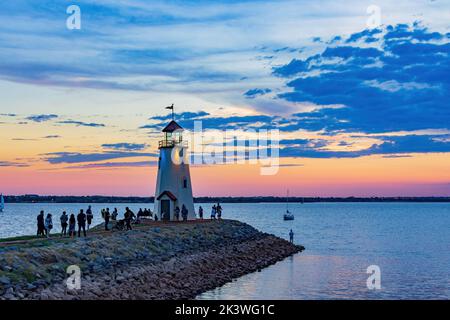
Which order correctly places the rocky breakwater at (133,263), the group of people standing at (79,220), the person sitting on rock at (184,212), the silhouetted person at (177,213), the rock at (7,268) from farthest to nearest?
the person sitting on rock at (184,212) → the silhouetted person at (177,213) → the group of people standing at (79,220) → the rocky breakwater at (133,263) → the rock at (7,268)

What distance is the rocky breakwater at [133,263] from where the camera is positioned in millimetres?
25434

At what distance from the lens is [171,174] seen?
5447cm

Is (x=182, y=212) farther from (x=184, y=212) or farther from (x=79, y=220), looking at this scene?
(x=79, y=220)

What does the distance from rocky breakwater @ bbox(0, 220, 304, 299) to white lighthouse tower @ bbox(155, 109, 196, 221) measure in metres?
Result: 4.12

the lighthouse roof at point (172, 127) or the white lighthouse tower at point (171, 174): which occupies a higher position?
the lighthouse roof at point (172, 127)

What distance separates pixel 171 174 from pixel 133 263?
21.4 meters

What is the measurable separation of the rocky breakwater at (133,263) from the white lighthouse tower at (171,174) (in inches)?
162

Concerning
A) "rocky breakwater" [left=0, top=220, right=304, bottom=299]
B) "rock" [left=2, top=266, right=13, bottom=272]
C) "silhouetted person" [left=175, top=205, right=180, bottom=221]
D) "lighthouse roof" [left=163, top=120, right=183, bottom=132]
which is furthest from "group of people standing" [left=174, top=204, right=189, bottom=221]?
"rock" [left=2, top=266, right=13, bottom=272]

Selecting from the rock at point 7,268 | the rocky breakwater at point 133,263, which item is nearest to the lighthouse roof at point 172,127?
the rocky breakwater at point 133,263

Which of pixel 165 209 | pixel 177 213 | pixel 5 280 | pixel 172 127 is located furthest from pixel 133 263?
pixel 172 127

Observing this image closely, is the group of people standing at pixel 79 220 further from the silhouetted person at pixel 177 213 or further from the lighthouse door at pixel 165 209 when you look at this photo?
the lighthouse door at pixel 165 209
